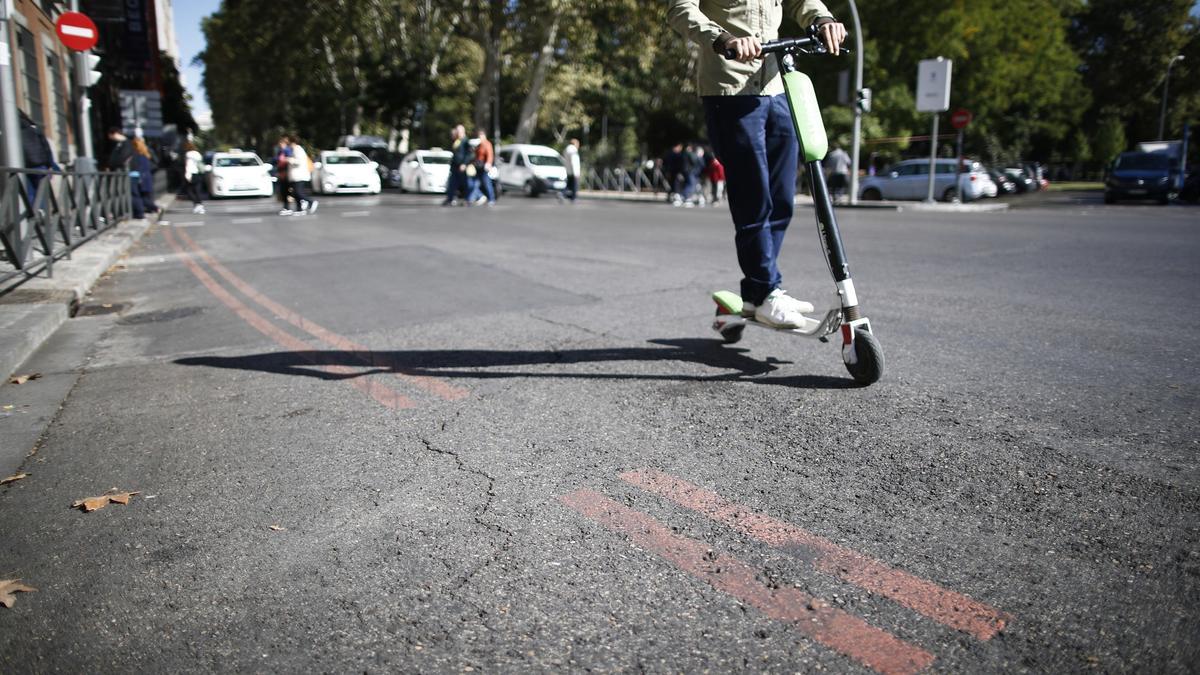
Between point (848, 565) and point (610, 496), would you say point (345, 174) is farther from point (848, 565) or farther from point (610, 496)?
point (848, 565)

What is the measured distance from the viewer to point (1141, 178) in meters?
26.1

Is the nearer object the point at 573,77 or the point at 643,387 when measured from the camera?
the point at 643,387

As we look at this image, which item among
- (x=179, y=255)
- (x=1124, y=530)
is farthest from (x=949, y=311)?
Result: (x=179, y=255)

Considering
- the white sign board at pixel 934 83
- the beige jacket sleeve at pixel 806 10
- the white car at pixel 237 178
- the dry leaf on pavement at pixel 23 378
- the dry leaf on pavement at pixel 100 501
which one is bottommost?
the dry leaf on pavement at pixel 23 378

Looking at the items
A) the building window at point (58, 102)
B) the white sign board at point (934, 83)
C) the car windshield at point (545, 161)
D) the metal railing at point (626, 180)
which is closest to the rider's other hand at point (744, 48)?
the building window at point (58, 102)

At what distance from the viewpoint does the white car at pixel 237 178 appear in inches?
1014

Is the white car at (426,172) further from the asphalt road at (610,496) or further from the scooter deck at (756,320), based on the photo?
the scooter deck at (756,320)

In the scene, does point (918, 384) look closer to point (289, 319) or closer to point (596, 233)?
point (289, 319)

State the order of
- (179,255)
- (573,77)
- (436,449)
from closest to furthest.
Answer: (436,449)
(179,255)
(573,77)

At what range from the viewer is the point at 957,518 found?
95.7 inches

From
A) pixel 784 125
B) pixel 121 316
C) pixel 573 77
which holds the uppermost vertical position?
pixel 573 77

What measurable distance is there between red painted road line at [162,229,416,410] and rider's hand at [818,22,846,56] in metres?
2.33

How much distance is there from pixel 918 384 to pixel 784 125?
4.37 ft

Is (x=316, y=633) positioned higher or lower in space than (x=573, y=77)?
lower
